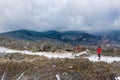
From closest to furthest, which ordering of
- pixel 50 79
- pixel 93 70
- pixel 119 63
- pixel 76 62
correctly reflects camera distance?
pixel 50 79, pixel 93 70, pixel 76 62, pixel 119 63

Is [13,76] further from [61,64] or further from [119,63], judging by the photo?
[119,63]

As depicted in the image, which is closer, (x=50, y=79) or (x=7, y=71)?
(x=50, y=79)

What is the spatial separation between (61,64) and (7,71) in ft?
17.5

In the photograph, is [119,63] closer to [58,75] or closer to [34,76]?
[58,75]

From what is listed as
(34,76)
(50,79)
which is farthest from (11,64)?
(50,79)

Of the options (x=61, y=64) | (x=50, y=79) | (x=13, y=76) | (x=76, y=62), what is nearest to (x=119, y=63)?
(x=76, y=62)

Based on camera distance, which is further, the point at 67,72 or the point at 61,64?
the point at 61,64

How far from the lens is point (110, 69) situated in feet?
75.4

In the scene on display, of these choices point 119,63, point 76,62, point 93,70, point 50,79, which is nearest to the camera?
point 50,79

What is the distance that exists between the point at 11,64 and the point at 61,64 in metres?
5.19

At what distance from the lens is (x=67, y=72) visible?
2191 cm

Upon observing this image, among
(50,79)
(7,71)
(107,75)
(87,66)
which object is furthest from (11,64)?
(107,75)

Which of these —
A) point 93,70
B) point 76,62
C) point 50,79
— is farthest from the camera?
point 76,62

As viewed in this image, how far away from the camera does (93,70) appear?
74.1 ft
